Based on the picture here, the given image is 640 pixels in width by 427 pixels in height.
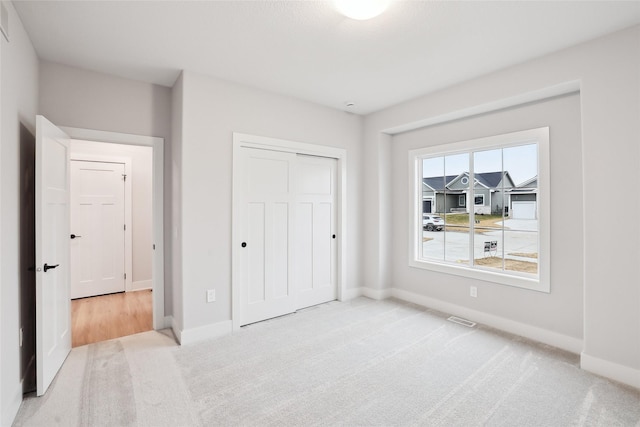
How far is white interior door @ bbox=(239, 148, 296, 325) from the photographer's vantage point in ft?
11.3

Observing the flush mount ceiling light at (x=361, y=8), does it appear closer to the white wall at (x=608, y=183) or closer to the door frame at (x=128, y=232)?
the white wall at (x=608, y=183)

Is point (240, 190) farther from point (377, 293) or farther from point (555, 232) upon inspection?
point (555, 232)

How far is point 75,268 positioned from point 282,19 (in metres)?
4.49

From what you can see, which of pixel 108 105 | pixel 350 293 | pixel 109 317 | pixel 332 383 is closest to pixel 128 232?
pixel 109 317

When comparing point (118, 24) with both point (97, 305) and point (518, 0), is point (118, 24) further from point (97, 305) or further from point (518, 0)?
point (97, 305)

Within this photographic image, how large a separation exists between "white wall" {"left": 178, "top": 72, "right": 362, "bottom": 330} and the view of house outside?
2194 millimetres

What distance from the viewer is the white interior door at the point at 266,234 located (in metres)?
3.46

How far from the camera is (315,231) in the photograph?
13.5 ft

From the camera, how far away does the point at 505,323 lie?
10.7 feet

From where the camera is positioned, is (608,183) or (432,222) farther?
(432,222)

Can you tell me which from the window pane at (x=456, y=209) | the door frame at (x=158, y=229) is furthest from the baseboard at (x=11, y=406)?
the window pane at (x=456, y=209)

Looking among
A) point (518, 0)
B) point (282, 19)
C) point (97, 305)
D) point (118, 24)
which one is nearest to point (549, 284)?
point (518, 0)

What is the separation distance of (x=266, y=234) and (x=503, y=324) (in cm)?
273

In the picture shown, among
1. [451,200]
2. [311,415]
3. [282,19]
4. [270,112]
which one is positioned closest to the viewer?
[311,415]
